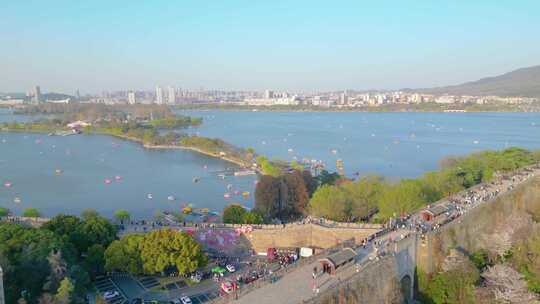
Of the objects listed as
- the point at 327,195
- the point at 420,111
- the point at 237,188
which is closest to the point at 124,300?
the point at 327,195

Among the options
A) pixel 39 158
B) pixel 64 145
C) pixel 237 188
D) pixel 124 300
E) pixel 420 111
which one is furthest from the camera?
pixel 420 111

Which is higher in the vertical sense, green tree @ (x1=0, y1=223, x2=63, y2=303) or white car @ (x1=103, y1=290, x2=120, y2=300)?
green tree @ (x1=0, y1=223, x2=63, y2=303)

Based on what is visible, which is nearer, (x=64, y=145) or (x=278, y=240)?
(x=278, y=240)

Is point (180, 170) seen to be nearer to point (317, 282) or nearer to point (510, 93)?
Result: point (317, 282)

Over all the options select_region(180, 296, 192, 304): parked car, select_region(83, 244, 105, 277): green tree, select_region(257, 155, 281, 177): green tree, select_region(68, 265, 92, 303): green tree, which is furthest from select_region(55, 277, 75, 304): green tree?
select_region(257, 155, 281, 177): green tree

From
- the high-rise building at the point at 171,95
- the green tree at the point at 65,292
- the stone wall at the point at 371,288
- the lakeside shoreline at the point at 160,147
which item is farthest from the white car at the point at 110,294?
the high-rise building at the point at 171,95

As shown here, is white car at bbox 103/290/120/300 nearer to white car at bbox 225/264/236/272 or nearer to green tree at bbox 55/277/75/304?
green tree at bbox 55/277/75/304

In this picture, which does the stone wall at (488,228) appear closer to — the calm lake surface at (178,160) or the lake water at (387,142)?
the calm lake surface at (178,160)
